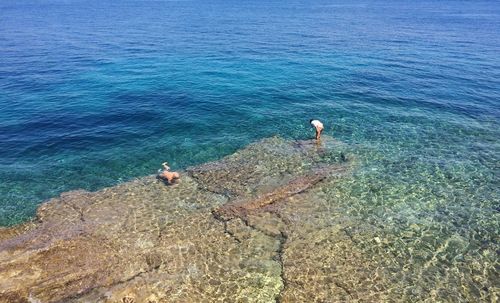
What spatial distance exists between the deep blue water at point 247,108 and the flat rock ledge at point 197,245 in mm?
2982

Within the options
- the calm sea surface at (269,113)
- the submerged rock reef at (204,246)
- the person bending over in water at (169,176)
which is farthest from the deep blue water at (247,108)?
the submerged rock reef at (204,246)

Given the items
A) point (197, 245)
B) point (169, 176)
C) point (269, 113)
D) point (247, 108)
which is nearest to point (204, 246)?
point (197, 245)

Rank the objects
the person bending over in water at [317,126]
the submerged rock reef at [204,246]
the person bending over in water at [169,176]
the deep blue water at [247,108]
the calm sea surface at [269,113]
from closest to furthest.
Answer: the submerged rock reef at [204,246], the calm sea surface at [269,113], the person bending over in water at [169,176], the deep blue water at [247,108], the person bending over in water at [317,126]

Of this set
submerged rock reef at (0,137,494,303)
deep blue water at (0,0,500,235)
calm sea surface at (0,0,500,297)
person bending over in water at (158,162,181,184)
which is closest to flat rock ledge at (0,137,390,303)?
submerged rock reef at (0,137,494,303)

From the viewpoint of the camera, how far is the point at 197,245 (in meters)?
19.1

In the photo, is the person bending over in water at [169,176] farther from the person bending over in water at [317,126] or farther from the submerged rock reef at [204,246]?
the person bending over in water at [317,126]

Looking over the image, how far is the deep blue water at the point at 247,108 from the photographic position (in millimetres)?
25812

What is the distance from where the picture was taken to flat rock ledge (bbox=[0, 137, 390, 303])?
16344 millimetres

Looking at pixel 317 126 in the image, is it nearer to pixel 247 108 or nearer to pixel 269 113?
pixel 269 113

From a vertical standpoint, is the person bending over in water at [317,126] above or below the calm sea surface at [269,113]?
above

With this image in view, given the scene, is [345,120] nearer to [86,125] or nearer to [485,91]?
[485,91]

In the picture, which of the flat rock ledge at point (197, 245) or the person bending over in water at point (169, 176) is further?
the person bending over in water at point (169, 176)

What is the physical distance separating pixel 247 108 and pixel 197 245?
2190 centimetres

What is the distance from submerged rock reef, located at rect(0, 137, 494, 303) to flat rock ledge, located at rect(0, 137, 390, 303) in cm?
5
